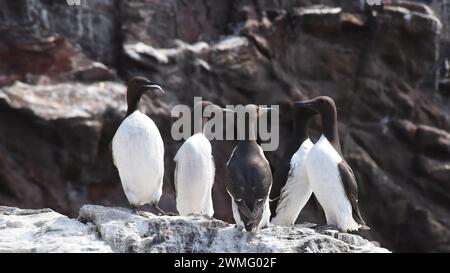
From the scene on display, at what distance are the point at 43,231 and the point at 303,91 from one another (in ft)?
32.4

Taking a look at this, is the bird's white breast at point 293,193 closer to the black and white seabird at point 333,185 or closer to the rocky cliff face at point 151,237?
the black and white seabird at point 333,185

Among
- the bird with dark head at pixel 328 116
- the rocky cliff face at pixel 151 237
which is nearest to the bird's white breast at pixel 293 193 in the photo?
the bird with dark head at pixel 328 116

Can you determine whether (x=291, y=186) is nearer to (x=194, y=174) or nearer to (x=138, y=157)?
(x=194, y=174)

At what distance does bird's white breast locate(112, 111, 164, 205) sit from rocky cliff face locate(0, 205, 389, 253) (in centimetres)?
94

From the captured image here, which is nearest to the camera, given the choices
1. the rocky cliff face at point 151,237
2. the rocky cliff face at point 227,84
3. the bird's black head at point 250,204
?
the rocky cliff face at point 151,237

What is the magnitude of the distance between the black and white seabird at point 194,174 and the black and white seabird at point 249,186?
3.77 ft

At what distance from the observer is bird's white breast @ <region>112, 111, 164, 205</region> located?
8.40 meters

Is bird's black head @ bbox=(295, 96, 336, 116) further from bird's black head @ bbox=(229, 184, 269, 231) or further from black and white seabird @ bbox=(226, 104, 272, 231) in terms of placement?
bird's black head @ bbox=(229, 184, 269, 231)

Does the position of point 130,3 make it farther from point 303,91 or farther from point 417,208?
point 417,208

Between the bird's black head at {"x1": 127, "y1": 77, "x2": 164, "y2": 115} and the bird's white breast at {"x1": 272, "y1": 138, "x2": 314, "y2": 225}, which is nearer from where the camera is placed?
the bird's black head at {"x1": 127, "y1": 77, "x2": 164, "y2": 115}

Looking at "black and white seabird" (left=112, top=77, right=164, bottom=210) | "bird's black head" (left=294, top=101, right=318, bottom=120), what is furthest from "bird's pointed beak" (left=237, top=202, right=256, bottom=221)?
"bird's black head" (left=294, top=101, right=318, bottom=120)

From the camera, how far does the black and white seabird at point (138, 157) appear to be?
8398 mm
